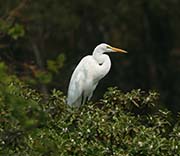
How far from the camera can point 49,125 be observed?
24.9 ft

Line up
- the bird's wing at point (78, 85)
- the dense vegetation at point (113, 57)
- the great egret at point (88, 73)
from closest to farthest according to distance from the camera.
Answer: the dense vegetation at point (113, 57) < the great egret at point (88, 73) < the bird's wing at point (78, 85)

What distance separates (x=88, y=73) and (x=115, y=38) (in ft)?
47.8

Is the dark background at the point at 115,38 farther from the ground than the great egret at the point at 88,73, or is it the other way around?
the great egret at the point at 88,73

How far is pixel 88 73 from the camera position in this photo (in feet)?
34.8

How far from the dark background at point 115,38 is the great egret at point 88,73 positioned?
10002 mm

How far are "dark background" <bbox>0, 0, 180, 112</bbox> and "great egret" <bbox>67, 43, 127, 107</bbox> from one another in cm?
1000

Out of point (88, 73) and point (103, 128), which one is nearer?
point (103, 128)

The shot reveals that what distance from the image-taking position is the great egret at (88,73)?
→ 34.5 feet

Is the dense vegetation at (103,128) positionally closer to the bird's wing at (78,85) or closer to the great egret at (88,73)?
the great egret at (88,73)

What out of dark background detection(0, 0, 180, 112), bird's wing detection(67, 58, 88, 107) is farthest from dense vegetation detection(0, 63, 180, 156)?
dark background detection(0, 0, 180, 112)

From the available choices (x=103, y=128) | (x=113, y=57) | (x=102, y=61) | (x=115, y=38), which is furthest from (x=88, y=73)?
(x=113, y=57)

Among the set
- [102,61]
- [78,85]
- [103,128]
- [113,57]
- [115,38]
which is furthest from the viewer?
[113,57]

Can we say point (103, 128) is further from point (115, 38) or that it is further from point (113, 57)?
point (113, 57)

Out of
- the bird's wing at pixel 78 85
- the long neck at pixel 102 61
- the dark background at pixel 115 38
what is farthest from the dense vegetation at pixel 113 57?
the long neck at pixel 102 61
